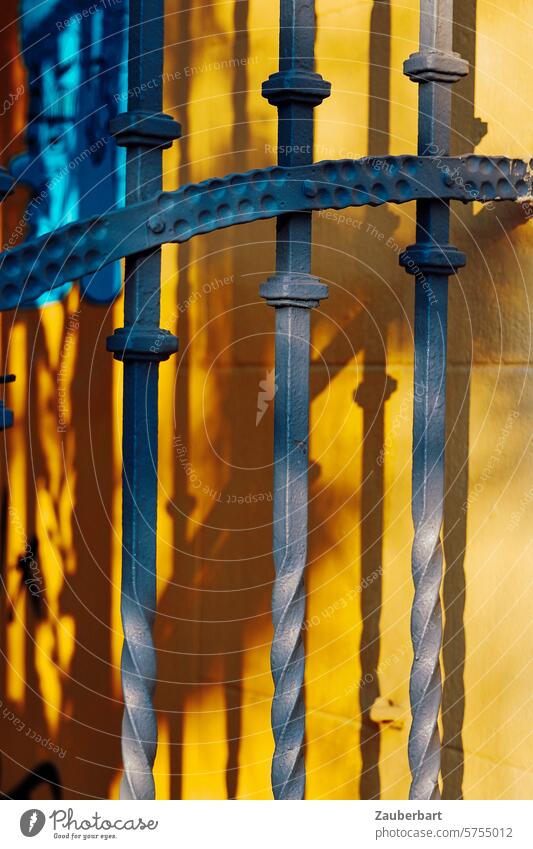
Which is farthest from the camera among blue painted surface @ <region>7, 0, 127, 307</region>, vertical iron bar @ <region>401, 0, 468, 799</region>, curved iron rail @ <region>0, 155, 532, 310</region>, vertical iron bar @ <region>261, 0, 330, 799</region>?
blue painted surface @ <region>7, 0, 127, 307</region>

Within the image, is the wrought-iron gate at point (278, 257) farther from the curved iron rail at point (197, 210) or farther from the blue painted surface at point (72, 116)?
the blue painted surface at point (72, 116)

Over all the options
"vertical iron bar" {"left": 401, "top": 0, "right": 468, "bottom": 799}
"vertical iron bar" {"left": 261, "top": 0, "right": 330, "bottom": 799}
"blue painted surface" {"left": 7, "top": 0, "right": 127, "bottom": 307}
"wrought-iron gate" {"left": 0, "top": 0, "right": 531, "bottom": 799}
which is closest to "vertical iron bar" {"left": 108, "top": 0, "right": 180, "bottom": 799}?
"wrought-iron gate" {"left": 0, "top": 0, "right": 531, "bottom": 799}

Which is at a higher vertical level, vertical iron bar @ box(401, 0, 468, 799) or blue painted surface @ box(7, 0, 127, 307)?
blue painted surface @ box(7, 0, 127, 307)

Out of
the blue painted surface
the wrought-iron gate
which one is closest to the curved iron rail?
the wrought-iron gate

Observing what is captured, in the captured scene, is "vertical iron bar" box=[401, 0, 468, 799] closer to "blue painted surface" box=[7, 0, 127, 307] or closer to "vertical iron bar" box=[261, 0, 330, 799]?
"vertical iron bar" box=[261, 0, 330, 799]

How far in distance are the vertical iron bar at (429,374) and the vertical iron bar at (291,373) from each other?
23cm

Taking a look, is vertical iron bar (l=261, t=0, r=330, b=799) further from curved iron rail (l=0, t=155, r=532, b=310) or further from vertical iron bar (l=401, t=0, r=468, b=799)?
vertical iron bar (l=401, t=0, r=468, b=799)

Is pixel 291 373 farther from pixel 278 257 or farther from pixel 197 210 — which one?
pixel 197 210

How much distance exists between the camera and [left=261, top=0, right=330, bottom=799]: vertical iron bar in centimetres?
176

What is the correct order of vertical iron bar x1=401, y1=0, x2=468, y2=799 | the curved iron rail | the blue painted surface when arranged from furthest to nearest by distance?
the blue painted surface
vertical iron bar x1=401, y1=0, x2=468, y2=799
the curved iron rail

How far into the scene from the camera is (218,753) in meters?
2.95

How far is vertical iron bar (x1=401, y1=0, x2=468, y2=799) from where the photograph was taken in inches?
75.0

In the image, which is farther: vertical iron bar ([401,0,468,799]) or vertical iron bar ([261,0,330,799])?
vertical iron bar ([401,0,468,799])
